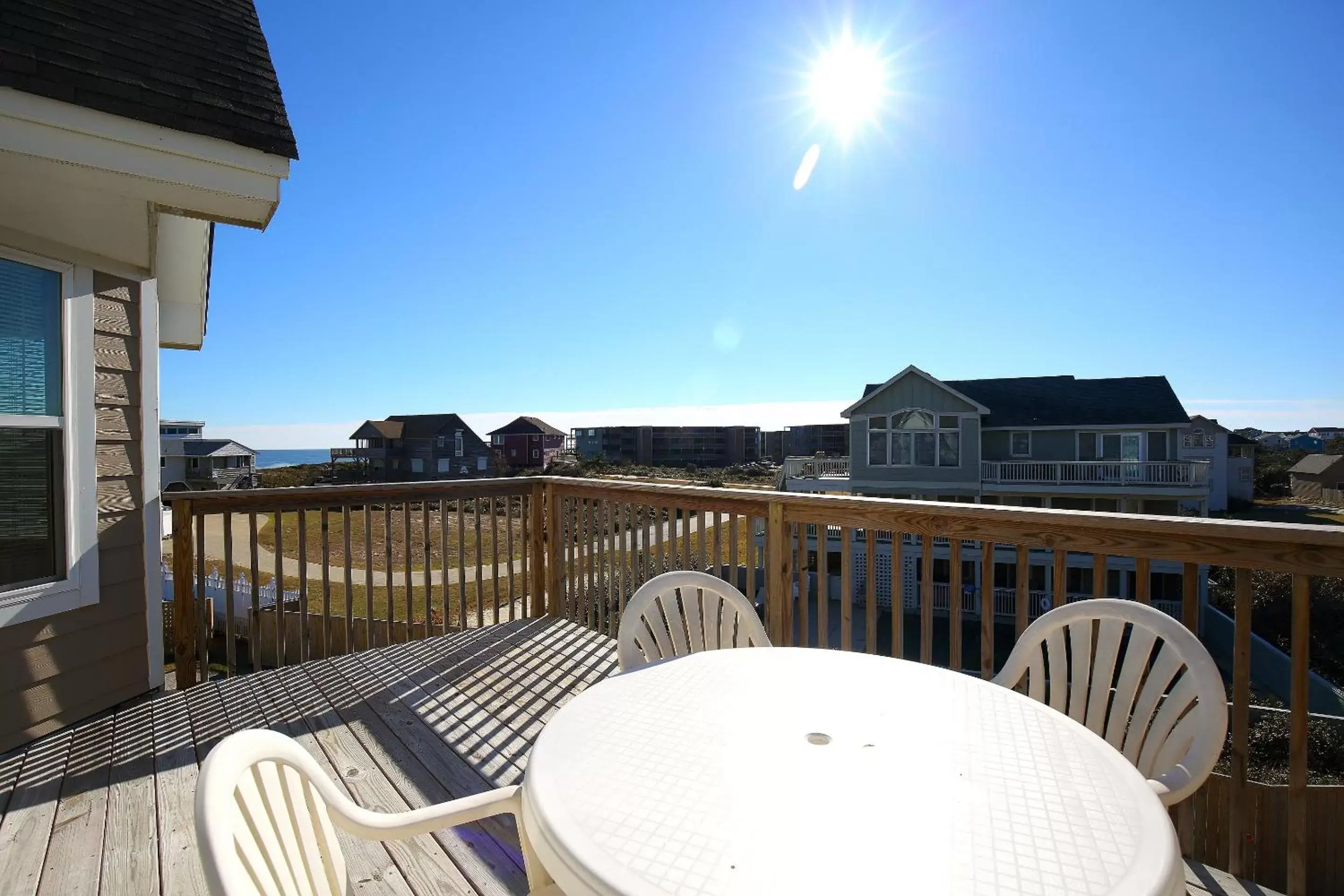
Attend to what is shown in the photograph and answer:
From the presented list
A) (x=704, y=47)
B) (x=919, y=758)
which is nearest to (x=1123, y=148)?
(x=704, y=47)

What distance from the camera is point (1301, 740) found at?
1614 millimetres

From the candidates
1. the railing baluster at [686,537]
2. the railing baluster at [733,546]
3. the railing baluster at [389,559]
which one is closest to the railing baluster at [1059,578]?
the railing baluster at [733,546]

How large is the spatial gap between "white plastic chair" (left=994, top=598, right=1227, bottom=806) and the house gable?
12.5 m

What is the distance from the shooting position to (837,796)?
3.01 ft

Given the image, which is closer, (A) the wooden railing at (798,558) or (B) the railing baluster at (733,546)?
(A) the wooden railing at (798,558)

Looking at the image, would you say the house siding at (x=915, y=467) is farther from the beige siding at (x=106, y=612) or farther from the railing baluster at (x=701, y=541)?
the beige siding at (x=106, y=612)

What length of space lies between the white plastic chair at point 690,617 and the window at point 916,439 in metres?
12.7

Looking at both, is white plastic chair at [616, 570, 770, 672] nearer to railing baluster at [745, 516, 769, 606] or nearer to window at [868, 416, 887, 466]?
railing baluster at [745, 516, 769, 606]

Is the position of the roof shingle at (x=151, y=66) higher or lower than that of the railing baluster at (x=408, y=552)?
higher

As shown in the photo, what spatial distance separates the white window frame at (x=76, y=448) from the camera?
8.45ft

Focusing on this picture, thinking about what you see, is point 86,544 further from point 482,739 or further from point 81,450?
point 482,739

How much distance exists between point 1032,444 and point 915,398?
112 inches

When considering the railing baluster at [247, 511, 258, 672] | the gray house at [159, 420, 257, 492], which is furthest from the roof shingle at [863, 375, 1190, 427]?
the gray house at [159, 420, 257, 492]

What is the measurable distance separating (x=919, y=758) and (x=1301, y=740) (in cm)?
143
